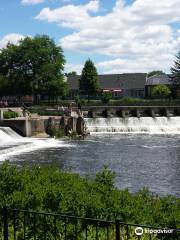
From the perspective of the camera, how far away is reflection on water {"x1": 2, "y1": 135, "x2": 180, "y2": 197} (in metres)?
26.1

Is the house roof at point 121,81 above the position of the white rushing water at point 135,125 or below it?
above

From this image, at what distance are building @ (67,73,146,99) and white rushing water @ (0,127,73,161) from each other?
7071 cm

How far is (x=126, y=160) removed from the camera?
113ft

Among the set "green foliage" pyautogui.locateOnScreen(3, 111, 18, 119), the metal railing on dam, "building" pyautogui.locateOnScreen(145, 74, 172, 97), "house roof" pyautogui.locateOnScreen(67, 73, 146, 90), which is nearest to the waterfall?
"green foliage" pyautogui.locateOnScreen(3, 111, 18, 119)

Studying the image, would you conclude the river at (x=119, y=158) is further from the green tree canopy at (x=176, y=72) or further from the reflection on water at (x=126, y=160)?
the green tree canopy at (x=176, y=72)

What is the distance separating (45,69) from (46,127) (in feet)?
92.9

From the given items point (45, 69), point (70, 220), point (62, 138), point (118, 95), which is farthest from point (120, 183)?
point (118, 95)

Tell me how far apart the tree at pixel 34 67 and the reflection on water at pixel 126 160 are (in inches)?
1275

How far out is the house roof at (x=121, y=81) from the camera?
11731 centimetres

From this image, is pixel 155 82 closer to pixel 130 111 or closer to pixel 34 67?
pixel 34 67

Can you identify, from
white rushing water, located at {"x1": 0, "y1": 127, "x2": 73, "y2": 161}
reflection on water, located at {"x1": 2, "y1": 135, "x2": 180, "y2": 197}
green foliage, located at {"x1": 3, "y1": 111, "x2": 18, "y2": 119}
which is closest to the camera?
reflection on water, located at {"x1": 2, "y1": 135, "x2": 180, "y2": 197}

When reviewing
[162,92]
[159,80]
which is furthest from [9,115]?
[159,80]

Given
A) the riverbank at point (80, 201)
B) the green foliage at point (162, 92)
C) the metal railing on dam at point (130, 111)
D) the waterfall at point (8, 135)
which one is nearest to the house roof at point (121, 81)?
the green foliage at point (162, 92)

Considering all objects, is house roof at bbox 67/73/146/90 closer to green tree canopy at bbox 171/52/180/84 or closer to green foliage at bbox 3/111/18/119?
green tree canopy at bbox 171/52/180/84
